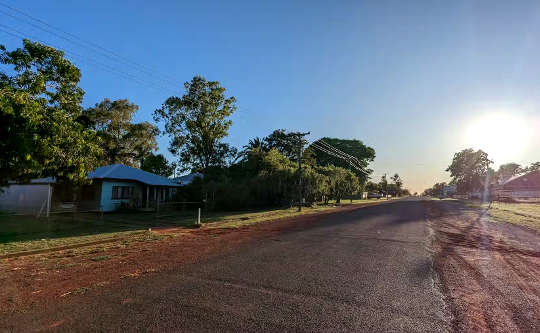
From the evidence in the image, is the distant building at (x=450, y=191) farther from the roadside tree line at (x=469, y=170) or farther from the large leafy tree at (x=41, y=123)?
the large leafy tree at (x=41, y=123)

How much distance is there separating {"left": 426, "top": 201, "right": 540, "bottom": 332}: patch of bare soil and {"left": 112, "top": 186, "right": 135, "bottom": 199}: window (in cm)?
2371

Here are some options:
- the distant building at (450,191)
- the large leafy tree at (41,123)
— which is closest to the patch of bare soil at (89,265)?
the large leafy tree at (41,123)

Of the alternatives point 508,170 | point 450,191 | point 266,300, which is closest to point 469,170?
point 508,170

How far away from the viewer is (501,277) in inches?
238

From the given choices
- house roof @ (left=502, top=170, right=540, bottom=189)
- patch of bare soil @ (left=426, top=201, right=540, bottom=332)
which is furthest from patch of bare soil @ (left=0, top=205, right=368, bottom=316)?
house roof @ (left=502, top=170, right=540, bottom=189)

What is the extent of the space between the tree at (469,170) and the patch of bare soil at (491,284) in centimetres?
8559

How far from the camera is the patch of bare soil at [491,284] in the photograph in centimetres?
393

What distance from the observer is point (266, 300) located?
4.50 m

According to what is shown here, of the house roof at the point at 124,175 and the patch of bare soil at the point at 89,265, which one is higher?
the house roof at the point at 124,175

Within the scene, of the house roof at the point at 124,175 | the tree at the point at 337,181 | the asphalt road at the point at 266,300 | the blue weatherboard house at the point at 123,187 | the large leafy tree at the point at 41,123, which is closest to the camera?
the asphalt road at the point at 266,300

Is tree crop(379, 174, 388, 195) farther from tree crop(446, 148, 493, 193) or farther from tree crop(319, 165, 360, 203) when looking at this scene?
tree crop(319, 165, 360, 203)

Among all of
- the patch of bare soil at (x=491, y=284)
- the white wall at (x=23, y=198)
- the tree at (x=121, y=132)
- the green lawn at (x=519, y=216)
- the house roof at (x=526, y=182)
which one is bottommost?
the patch of bare soil at (x=491, y=284)

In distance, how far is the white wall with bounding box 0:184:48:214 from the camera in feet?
71.9

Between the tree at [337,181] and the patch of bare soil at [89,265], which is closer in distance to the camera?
the patch of bare soil at [89,265]
